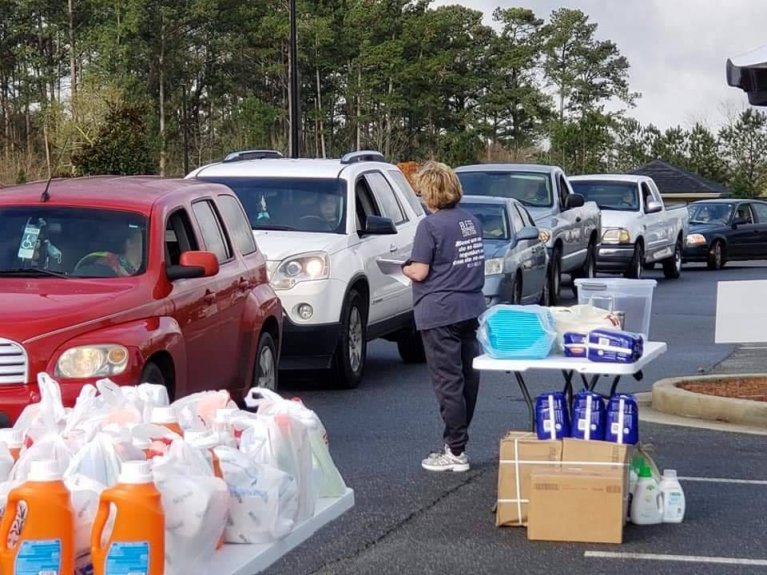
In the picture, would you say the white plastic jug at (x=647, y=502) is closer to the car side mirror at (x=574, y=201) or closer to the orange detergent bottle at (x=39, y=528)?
the orange detergent bottle at (x=39, y=528)

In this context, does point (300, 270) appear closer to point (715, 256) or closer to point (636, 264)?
point (636, 264)

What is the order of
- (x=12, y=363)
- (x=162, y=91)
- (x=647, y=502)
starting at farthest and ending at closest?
(x=162, y=91) → (x=12, y=363) → (x=647, y=502)

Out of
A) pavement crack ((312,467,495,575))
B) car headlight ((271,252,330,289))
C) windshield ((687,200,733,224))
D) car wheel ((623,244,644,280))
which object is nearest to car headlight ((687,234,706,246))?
windshield ((687,200,733,224))

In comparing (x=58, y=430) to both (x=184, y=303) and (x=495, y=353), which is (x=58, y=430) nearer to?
(x=495, y=353)

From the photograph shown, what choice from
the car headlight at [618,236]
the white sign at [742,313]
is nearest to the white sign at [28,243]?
the white sign at [742,313]

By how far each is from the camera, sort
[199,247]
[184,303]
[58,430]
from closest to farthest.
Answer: [58,430]
[184,303]
[199,247]

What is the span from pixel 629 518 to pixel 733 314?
10.2 ft

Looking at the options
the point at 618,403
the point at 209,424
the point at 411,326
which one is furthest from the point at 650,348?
the point at 411,326

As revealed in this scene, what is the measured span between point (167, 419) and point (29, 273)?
18.0 feet

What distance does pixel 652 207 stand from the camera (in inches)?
1097

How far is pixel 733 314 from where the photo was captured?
1051 centimetres

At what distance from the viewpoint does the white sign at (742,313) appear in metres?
10.4

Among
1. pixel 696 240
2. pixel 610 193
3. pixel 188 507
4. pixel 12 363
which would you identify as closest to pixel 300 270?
pixel 12 363

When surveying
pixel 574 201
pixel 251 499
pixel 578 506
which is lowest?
pixel 578 506
